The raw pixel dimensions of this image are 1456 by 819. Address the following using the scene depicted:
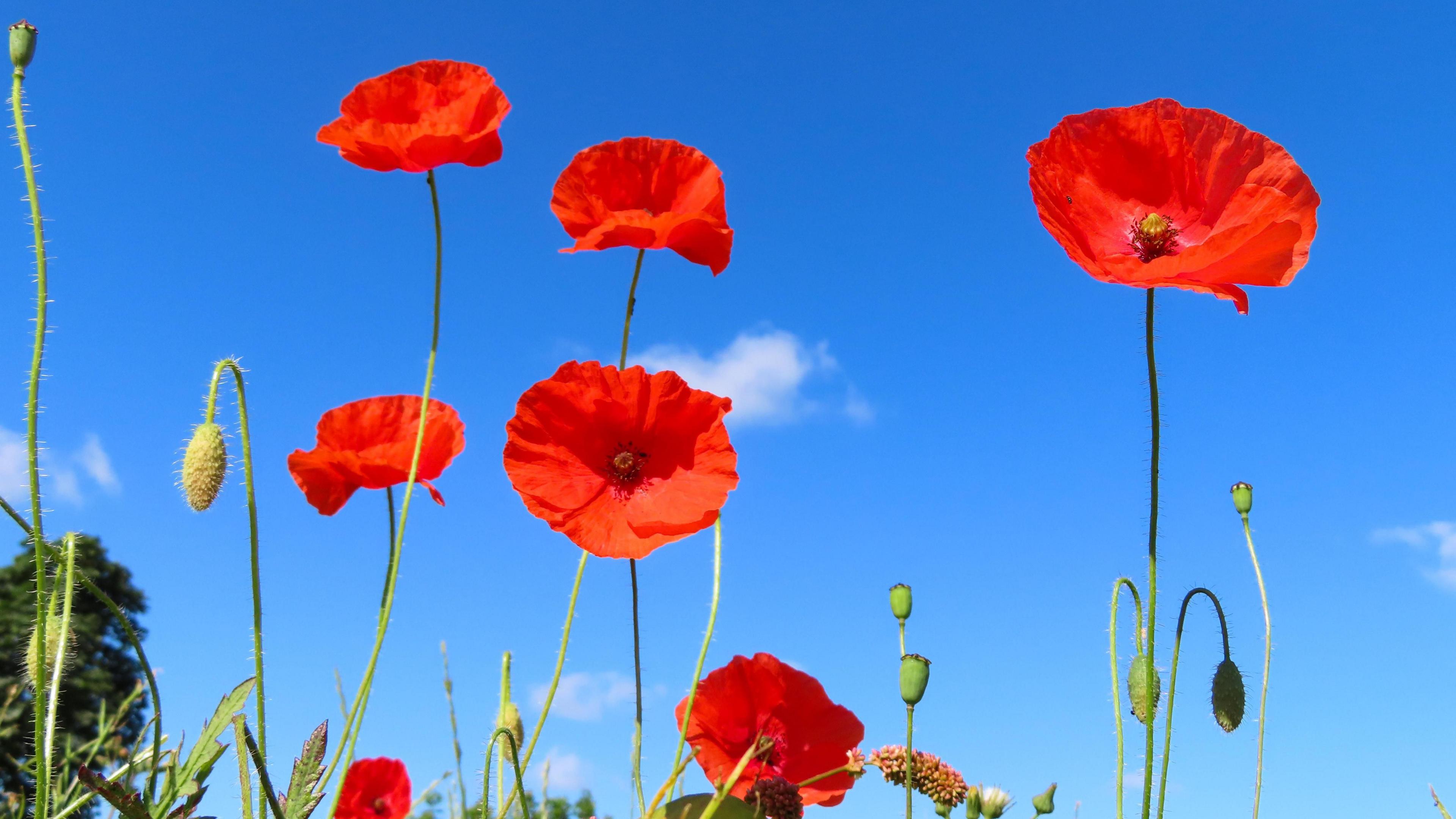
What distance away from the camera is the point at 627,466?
223cm

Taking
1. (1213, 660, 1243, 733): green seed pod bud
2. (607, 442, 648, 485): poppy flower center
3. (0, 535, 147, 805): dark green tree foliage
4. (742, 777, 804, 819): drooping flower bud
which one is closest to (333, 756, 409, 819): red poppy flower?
(607, 442, 648, 485): poppy flower center

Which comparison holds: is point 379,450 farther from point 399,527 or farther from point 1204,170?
point 1204,170

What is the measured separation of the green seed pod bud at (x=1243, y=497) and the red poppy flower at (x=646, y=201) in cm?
151

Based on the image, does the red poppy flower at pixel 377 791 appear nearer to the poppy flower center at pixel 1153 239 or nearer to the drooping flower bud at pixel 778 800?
the drooping flower bud at pixel 778 800

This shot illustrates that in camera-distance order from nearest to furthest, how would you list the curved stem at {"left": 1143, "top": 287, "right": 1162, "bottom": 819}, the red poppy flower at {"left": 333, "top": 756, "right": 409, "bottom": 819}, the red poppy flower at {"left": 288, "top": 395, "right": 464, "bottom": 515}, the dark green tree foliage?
the curved stem at {"left": 1143, "top": 287, "right": 1162, "bottom": 819}, the red poppy flower at {"left": 288, "top": 395, "right": 464, "bottom": 515}, the red poppy flower at {"left": 333, "top": 756, "right": 409, "bottom": 819}, the dark green tree foliage

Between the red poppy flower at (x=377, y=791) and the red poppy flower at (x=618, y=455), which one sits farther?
the red poppy flower at (x=377, y=791)

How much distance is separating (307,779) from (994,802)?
1.20m

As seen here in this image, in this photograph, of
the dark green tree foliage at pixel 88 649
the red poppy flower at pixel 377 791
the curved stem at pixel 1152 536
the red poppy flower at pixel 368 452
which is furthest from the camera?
the dark green tree foliage at pixel 88 649

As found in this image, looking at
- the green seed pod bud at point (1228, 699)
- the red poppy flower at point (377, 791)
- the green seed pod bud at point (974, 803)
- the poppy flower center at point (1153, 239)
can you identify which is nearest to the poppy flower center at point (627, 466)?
the green seed pod bud at point (974, 803)

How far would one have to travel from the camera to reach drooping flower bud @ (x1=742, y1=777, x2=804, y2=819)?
188 cm

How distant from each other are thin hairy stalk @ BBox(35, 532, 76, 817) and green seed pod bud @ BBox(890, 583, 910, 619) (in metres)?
1.35

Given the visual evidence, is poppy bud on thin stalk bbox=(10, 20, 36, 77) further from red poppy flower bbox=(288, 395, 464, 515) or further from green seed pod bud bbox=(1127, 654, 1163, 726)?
green seed pod bud bbox=(1127, 654, 1163, 726)

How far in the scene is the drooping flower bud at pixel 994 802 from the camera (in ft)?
6.32

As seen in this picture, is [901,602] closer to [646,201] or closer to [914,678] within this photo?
[914,678]
